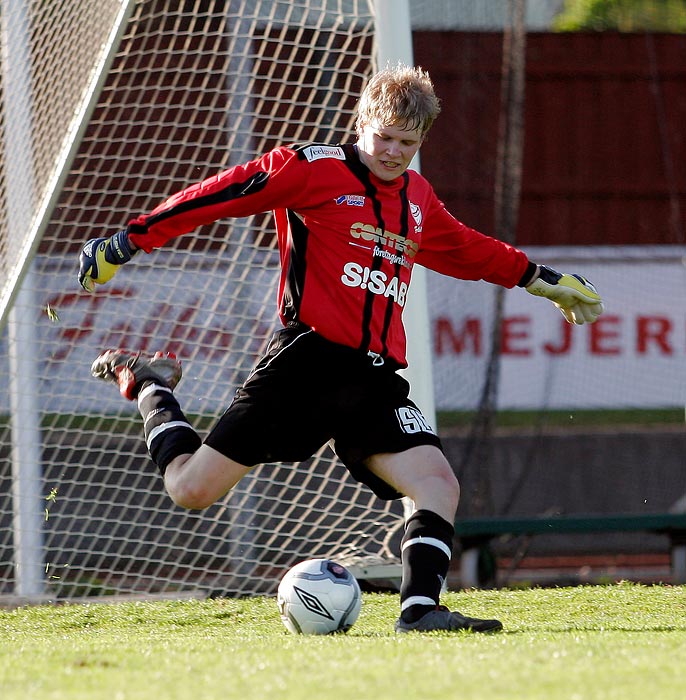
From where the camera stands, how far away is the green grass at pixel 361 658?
2.42 m

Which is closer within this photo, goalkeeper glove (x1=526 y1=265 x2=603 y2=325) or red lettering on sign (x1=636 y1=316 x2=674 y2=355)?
goalkeeper glove (x1=526 y1=265 x2=603 y2=325)

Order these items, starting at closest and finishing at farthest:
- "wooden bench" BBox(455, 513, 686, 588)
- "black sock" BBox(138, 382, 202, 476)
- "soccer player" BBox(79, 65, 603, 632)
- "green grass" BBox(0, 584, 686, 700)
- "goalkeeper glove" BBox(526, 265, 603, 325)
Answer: "green grass" BBox(0, 584, 686, 700) < "soccer player" BBox(79, 65, 603, 632) < "black sock" BBox(138, 382, 202, 476) < "goalkeeper glove" BBox(526, 265, 603, 325) < "wooden bench" BBox(455, 513, 686, 588)

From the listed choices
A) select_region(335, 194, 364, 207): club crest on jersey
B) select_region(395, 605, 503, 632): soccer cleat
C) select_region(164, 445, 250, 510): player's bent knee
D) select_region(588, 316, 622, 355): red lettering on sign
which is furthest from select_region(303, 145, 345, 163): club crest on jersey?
select_region(588, 316, 622, 355): red lettering on sign

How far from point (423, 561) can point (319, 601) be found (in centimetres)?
32

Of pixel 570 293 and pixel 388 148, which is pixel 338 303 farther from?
pixel 570 293

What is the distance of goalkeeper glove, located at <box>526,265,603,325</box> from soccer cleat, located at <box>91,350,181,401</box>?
1251 mm

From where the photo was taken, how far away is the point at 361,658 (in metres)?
2.82

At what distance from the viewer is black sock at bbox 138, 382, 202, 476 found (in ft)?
13.1

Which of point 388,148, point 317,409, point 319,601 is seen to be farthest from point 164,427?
point 388,148

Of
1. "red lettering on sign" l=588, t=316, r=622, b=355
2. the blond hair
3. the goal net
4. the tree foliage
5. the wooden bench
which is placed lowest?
"red lettering on sign" l=588, t=316, r=622, b=355

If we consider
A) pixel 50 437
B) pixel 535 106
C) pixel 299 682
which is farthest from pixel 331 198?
pixel 535 106

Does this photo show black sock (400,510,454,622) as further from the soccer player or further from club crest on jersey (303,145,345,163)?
club crest on jersey (303,145,345,163)

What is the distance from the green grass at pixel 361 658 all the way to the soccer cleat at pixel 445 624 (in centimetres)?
6

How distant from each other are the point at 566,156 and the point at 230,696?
9.20m
